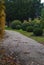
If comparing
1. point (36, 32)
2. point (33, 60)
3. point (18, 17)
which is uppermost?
point (33, 60)

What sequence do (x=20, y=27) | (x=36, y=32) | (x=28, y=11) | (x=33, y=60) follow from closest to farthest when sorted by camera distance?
(x=33, y=60) → (x=36, y=32) → (x=20, y=27) → (x=28, y=11)

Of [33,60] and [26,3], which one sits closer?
[33,60]

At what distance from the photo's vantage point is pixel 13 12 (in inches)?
1761

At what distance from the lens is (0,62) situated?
7461 mm

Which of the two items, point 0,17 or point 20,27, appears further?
point 20,27

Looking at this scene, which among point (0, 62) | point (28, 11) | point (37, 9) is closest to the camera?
point (0, 62)

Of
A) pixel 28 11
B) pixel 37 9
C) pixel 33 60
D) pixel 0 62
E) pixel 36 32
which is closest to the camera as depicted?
pixel 0 62

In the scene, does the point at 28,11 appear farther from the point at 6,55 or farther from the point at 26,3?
the point at 6,55

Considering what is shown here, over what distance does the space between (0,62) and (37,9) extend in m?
41.8

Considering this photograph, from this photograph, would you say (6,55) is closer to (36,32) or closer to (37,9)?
(36,32)

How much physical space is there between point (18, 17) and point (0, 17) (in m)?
37.2

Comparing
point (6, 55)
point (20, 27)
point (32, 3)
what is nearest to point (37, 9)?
point (32, 3)

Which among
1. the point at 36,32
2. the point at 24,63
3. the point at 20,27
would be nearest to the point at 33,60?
the point at 24,63

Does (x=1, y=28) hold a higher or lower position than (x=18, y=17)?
higher
